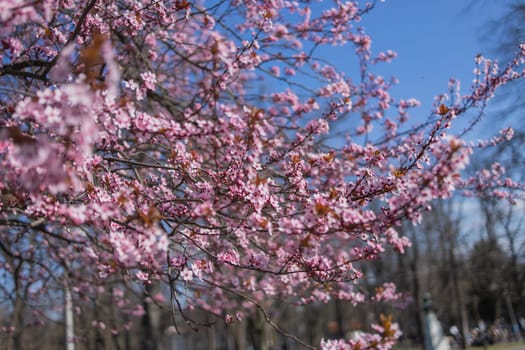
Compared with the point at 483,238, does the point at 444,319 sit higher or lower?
lower

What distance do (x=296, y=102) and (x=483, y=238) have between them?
63.8 feet

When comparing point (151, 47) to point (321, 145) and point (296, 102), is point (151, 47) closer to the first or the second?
point (296, 102)

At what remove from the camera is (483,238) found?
22594 mm

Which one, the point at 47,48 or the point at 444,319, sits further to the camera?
the point at 444,319

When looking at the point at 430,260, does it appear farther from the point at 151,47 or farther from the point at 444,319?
the point at 151,47

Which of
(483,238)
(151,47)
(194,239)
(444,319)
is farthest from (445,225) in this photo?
(194,239)

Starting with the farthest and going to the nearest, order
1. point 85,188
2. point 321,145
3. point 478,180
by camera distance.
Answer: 1. point 478,180
2. point 321,145
3. point 85,188

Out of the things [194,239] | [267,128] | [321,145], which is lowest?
[194,239]

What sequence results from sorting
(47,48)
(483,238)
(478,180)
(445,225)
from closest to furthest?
(47,48)
(478,180)
(445,225)
(483,238)

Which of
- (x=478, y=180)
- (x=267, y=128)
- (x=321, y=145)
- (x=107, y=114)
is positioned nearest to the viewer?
(x=107, y=114)

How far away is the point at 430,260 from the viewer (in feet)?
78.8

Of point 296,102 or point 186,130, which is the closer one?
Answer: point 186,130

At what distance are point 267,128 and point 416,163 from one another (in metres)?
3.18

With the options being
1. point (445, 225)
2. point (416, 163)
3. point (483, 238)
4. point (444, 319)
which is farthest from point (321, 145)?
point (444, 319)
